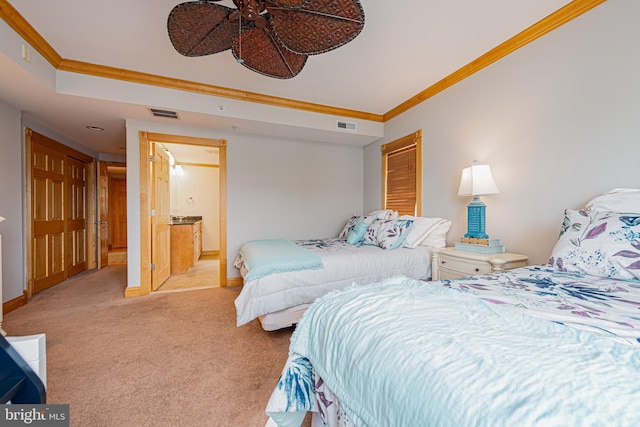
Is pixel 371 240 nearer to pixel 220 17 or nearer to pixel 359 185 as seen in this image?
pixel 359 185

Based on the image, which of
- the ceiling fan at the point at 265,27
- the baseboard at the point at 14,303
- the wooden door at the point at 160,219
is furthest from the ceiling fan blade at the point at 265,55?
the baseboard at the point at 14,303

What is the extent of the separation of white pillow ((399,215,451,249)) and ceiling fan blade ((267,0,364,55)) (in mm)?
2022

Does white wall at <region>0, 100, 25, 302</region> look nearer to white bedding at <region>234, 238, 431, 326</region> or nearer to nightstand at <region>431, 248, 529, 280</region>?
white bedding at <region>234, 238, 431, 326</region>

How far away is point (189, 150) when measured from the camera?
17.2 feet

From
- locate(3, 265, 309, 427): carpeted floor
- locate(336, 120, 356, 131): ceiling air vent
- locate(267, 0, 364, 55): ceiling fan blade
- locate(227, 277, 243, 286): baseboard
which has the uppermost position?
locate(336, 120, 356, 131): ceiling air vent

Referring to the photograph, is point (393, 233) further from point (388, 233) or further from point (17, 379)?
point (17, 379)

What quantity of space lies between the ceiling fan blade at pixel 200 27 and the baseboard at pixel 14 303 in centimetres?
330

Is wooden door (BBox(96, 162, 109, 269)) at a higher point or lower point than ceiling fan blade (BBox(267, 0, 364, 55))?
lower

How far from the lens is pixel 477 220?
2.49 metres

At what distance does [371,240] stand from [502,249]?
Result: 50.3 inches

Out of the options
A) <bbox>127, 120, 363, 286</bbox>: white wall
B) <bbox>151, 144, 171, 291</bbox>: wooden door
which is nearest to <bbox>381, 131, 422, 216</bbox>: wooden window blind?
<bbox>127, 120, 363, 286</bbox>: white wall

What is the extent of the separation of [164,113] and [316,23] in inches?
95.0

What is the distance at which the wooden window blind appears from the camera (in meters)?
3.43

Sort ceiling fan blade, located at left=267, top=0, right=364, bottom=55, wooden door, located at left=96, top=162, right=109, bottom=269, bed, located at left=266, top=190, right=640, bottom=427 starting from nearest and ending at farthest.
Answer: bed, located at left=266, top=190, right=640, bottom=427 → ceiling fan blade, located at left=267, top=0, right=364, bottom=55 → wooden door, located at left=96, top=162, right=109, bottom=269
